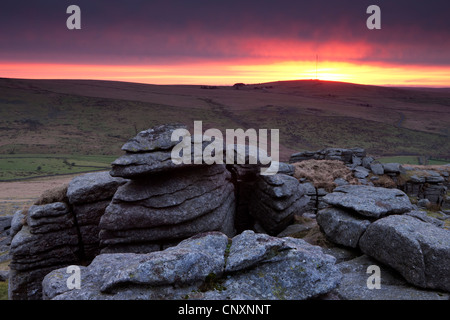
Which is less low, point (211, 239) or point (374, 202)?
point (374, 202)

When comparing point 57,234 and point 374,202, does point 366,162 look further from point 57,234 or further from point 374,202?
point 57,234

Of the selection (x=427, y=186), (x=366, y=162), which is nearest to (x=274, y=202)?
(x=366, y=162)

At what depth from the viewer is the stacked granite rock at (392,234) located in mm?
11453

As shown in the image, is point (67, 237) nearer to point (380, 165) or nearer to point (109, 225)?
point (109, 225)

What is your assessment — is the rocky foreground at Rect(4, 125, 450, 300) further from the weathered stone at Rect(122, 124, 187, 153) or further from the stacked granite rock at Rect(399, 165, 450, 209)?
the stacked granite rock at Rect(399, 165, 450, 209)

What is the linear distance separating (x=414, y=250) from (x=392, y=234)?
1.05m

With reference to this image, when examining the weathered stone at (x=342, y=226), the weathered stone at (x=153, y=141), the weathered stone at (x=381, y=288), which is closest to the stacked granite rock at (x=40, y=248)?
the weathered stone at (x=153, y=141)

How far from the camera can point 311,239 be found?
1761 centimetres

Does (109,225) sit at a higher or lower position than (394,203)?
lower

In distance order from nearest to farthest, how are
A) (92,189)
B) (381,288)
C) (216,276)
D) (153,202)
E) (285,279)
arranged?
(216,276) → (285,279) → (381,288) → (153,202) → (92,189)

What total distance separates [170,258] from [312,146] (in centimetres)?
13516

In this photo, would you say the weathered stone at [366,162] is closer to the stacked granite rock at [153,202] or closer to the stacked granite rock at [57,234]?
the stacked granite rock at [153,202]

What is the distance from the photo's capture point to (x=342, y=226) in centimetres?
1574

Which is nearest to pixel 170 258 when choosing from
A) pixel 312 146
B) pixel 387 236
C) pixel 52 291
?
pixel 52 291
